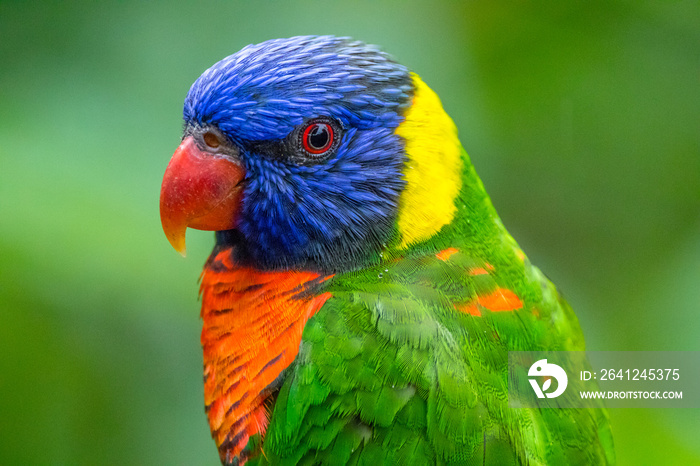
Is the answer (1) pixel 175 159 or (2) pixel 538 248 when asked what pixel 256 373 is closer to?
(1) pixel 175 159

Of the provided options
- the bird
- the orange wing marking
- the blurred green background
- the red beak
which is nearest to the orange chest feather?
the bird

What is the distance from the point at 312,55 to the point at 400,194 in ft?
1.15

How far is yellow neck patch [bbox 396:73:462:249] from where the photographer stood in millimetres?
1320

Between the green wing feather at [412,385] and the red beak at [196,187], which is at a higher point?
the red beak at [196,187]

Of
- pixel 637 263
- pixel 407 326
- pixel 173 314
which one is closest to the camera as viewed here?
pixel 407 326

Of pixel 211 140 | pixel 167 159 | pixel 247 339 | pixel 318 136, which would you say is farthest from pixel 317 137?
pixel 167 159

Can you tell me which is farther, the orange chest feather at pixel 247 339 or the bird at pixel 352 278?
the orange chest feather at pixel 247 339

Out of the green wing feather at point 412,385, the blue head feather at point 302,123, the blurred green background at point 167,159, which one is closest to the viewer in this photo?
the green wing feather at point 412,385

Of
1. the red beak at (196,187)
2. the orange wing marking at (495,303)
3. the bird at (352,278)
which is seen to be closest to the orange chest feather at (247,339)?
the bird at (352,278)

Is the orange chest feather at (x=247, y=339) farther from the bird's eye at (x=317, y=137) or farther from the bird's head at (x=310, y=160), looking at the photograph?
the bird's eye at (x=317, y=137)

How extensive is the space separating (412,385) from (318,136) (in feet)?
1.76

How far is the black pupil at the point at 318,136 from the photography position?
126cm

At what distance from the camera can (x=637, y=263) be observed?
2342 mm

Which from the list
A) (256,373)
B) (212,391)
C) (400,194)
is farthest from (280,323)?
(400,194)
